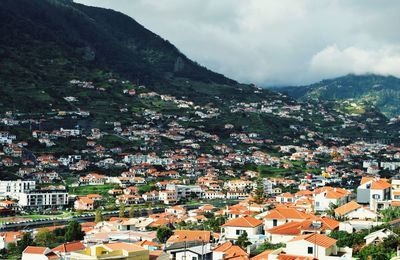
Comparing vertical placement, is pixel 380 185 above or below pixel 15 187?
above

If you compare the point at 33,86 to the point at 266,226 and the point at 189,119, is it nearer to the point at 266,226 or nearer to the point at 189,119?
the point at 189,119

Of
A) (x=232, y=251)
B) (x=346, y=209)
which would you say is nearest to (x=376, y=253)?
(x=232, y=251)

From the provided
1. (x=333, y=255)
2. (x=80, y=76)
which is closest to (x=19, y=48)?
(x=80, y=76)

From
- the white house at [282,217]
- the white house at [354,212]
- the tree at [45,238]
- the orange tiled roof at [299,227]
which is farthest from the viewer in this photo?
the tree at [45,238]

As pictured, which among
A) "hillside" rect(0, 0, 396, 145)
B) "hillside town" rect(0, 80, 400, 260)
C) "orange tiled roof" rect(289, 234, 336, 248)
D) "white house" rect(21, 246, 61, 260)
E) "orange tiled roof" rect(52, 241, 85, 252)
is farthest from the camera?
"hillside" rect(0, 0, 396, 145)

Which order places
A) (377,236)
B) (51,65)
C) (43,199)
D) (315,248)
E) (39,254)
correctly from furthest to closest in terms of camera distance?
(51,65) < (43,199) < (39,254) < (377,236) < (315,248)

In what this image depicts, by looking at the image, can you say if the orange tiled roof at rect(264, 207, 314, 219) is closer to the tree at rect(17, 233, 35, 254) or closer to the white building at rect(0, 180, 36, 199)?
the tree at rect(17, 233, 35, 254)

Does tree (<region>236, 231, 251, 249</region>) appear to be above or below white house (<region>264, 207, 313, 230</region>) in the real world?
below

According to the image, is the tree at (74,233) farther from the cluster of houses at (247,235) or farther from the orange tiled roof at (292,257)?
the orange tiled roof at (292,257)

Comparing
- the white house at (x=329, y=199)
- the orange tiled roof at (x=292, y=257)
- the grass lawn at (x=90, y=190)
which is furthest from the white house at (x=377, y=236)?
the grass lawn at (x=90, y=190)

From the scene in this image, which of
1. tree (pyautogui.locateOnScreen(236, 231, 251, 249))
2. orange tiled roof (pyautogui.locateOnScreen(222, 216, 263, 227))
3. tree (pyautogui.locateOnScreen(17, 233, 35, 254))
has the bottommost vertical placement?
tree (pyautogui.locateOnScreen(17, 233, 35, 254))

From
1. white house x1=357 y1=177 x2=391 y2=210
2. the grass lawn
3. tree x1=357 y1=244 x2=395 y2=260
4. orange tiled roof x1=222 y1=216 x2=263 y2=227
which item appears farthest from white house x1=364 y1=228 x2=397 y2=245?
the grass lawn

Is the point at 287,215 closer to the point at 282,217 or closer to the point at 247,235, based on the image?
the point at 282,217

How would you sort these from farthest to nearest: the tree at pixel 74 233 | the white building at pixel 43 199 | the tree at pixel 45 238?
the white building at pixel 43 199 < the tree at pixel 74 233 < the tree at pixel 45 238
